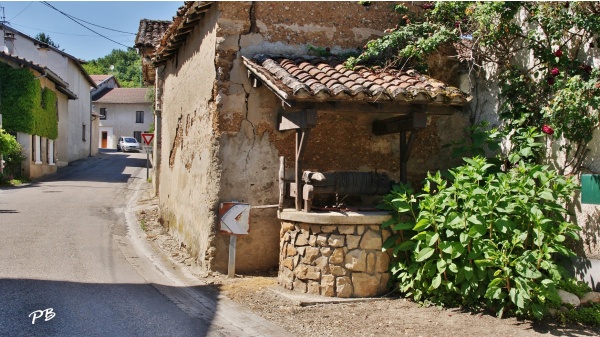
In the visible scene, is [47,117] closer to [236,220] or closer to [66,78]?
[66,78]

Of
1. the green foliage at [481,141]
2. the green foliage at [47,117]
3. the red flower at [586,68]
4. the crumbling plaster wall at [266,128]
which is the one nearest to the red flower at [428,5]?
the crumbling plaster wall at [266,128]

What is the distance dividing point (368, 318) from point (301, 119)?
2572mm

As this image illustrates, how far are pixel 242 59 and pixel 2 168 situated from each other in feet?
56.0

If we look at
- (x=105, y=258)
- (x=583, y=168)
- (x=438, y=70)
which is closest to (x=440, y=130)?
(x=438, y=70)

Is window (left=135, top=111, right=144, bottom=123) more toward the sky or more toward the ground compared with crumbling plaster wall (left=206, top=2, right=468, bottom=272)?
more toward the sky

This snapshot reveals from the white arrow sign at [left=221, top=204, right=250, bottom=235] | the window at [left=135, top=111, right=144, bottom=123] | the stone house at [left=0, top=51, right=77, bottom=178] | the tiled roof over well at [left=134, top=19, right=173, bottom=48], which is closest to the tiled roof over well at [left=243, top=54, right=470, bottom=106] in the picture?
the white arrow sign at [left=221, top=204, right=250, bottom=235]

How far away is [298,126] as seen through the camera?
23.3ft

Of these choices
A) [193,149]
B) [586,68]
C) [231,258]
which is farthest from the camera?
[193,149]

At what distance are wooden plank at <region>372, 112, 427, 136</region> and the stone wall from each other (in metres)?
1.50

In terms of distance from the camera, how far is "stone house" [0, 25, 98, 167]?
3156cm

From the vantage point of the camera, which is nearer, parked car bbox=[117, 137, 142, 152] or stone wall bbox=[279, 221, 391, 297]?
stone wall bbox=[279, 221, 391, 297]

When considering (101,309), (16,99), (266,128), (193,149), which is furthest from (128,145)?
(101,309)

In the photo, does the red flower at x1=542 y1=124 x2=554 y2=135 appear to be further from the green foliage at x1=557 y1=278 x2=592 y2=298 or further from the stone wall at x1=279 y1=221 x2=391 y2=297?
the stone wall at x1=279 y1=221 x2=391 y2=297

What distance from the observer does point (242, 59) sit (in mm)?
8078
